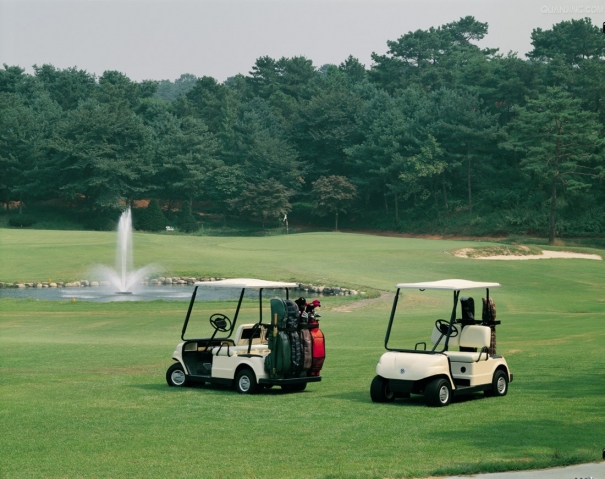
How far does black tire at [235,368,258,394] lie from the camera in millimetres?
15070

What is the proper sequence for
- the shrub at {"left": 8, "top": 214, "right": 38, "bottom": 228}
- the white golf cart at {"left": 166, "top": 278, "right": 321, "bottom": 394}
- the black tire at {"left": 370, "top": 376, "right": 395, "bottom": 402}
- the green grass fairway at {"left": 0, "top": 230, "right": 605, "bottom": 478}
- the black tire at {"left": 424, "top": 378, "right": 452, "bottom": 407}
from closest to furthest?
1. the green grass fairway at {"left": 0, "top": 230, "right": 605, "bottom": 478}
2. the black tire at {"left": 424, "top": 378, "right": 452, "bottom": 407}
3. the black tire at {"left": 370, "top": 376, "right": 395, "bottom": 402}
4. the white golf cart at {"left": 166, "top": 278, "right": 321, "bottom": 394}
5. the shrub at {"left": 8, "top": 214, "right": 38, "bottom": 228}

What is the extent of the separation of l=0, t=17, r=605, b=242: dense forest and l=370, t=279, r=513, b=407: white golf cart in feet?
206

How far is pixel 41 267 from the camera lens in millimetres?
49344

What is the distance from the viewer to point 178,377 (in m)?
16.2

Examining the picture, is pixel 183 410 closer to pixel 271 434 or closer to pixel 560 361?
pixel 271 434

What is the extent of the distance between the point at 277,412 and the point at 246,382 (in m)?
2.06

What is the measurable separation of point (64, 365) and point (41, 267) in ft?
104

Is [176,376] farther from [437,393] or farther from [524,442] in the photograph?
[524,442]

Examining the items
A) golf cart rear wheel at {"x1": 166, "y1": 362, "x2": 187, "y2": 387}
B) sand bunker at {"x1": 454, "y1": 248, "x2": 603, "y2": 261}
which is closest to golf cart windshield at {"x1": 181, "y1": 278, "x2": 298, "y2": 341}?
golf cart rear wheel at {"x1": 166, "y1": 362, "x2": 187, "y2": 387}

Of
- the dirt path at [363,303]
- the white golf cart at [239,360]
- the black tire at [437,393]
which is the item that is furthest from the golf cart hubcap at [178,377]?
the dirt path at [363,303]

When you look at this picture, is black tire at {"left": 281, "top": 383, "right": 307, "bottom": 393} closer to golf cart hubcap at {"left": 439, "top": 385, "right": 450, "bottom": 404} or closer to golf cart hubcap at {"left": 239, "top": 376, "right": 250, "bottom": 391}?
golf cart hubcap at {"left": 239, "top": 376, "right": 250, "bottom": 391}

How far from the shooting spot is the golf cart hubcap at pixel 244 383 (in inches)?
598

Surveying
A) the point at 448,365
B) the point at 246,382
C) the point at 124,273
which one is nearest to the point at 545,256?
the point at 124,273

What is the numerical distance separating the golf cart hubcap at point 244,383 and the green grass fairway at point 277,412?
0.35m
